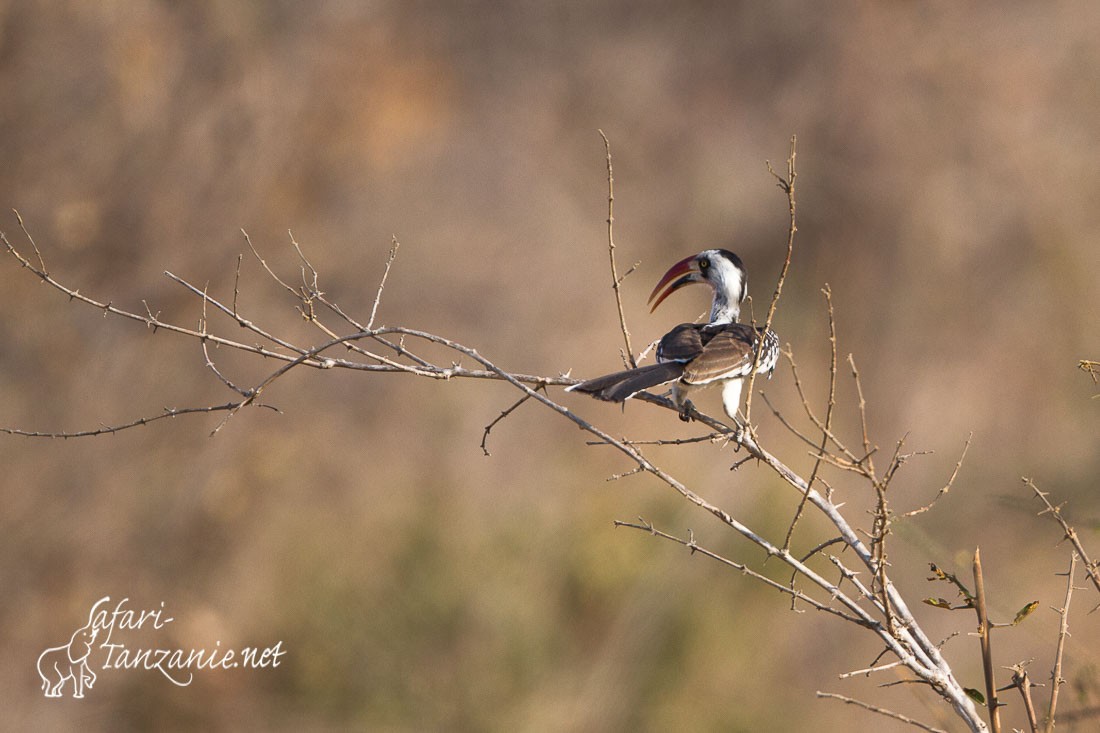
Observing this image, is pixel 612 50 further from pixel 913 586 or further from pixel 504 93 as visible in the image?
pixel 913 586

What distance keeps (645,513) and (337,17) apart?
14.9ft

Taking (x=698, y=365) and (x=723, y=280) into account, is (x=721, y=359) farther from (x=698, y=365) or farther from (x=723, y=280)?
(x=723, y=280)

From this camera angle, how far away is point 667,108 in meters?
8.75

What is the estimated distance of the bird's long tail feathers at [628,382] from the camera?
98.1 inches

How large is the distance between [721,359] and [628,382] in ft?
1.27

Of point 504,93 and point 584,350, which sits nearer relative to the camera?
point 584,350

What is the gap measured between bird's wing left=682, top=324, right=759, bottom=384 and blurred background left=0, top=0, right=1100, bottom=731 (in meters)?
3.33

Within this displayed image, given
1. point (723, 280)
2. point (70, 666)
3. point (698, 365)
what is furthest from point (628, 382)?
point (70, 666)

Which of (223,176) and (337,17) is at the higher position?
(337,17)

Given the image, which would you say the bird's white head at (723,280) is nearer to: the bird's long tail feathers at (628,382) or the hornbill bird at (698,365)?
the hornbill bird at (698,365)

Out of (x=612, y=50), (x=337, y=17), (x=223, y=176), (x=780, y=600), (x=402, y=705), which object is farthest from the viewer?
(x=612, y=50)

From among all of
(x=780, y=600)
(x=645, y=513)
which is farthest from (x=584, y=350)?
(x=780, y=600)

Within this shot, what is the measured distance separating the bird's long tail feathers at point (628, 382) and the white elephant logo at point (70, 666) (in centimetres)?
481

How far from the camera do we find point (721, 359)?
2852 millimetres
